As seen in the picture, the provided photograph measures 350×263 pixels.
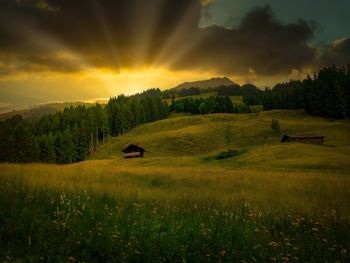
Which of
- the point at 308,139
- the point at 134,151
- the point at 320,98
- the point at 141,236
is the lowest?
the point at 134,151

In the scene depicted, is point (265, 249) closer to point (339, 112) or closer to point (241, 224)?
point (241, 224)

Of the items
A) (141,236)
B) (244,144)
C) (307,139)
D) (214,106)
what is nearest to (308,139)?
(307,139)

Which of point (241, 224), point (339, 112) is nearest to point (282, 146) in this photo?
point (339, 112)

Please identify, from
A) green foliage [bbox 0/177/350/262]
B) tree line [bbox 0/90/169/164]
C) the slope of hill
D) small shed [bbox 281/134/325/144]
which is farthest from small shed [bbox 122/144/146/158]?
green foliage [bbox 0/177/350/262]

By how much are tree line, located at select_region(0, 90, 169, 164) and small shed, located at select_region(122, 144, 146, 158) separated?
20252 mm

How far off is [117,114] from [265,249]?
127727mm

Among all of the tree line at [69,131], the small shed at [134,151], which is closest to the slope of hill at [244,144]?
the small shed at [134,151]

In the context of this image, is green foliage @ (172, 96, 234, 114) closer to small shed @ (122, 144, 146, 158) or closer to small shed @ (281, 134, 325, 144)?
small shed @ (122, 144, 146, 158)

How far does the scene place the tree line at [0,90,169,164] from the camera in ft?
268

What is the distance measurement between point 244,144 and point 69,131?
5662 centimetres

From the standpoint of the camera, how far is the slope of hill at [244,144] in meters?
53.9

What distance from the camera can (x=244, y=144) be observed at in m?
88.7

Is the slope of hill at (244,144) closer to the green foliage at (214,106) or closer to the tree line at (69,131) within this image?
the tree line at (69,131)

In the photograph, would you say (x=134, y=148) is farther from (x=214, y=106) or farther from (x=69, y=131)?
(x=214, y=106)
